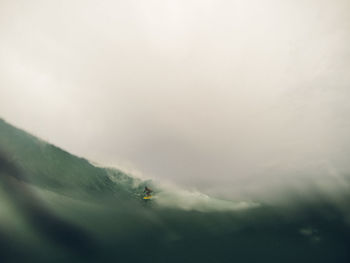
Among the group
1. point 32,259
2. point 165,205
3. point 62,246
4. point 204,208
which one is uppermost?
point 204,208

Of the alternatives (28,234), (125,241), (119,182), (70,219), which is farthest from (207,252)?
(28,234)

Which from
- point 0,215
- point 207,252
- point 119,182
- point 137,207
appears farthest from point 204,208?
point 0,215

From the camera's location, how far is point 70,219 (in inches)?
878

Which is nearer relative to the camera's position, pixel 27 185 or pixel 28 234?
pixel 28 234

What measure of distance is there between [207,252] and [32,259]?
106 ft

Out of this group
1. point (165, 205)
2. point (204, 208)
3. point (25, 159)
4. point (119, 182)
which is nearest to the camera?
point (25, 159)

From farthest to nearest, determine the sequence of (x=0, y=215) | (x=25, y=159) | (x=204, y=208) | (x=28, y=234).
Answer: (x=204, y=208)
(x=25, y=159)
(x=28, y=234)
(x=0, y=215)

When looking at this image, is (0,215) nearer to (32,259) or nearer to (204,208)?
(32,259)

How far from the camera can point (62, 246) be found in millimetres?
20797

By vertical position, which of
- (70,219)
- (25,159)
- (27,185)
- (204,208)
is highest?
(204,208)

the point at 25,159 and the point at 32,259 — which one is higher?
the point at 25,159

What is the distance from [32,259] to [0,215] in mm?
5542

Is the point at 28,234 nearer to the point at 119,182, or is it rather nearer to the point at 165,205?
the point at 119,182

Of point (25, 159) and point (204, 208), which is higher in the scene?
point (204, 208)
